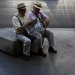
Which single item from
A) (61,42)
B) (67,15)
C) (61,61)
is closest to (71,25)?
(67,15)

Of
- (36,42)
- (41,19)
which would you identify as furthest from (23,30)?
(41,19)

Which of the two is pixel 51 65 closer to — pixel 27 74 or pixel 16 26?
pixel 27 74

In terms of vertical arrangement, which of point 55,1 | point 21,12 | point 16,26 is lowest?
point 55,1

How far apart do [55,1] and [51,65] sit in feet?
31.9

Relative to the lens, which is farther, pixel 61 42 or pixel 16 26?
pixel 61 42

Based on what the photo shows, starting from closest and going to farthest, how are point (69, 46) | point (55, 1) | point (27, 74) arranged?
point (27, 74) < point (69, 46) < point (55, 1)

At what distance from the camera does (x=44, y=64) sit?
4855 mm

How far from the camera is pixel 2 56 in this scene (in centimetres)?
531

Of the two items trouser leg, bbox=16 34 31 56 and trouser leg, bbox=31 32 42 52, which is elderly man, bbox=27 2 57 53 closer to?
trouser leg, bbox=31 32 42 52

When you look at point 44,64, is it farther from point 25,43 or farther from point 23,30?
point 23,30

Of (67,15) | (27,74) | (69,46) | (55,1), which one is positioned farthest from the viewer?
(55,1)

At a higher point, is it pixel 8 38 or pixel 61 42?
pixel 8 38

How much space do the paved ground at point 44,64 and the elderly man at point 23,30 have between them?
0.27 m

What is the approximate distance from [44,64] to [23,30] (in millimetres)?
1089
